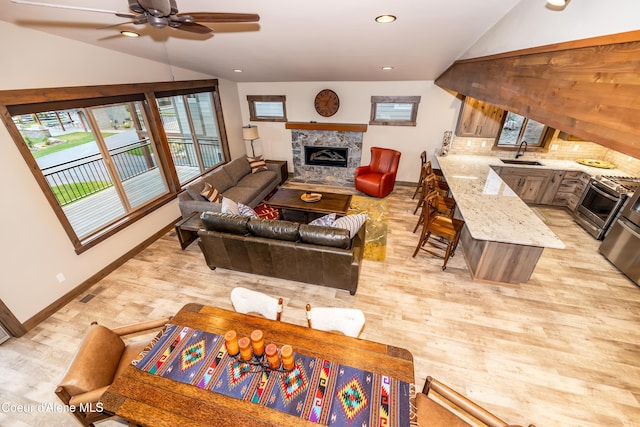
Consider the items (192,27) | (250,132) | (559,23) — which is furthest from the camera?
(250,132)

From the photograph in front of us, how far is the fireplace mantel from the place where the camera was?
19.5ft

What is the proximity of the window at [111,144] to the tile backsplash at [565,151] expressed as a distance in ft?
18.5

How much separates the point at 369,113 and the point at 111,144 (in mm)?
7008

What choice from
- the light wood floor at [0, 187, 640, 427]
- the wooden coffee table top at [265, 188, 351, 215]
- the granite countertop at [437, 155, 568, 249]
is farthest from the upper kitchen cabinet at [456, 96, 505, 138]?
the wooden coffee table top at [265, 188, 351, 215]

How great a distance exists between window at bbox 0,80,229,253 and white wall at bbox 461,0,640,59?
4610mm

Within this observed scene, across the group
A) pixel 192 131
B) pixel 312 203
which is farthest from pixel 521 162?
pixel 192 131

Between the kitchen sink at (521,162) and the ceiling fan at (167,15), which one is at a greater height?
the ceiling fan at (167,15)

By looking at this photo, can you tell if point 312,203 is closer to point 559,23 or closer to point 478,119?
point 559,23

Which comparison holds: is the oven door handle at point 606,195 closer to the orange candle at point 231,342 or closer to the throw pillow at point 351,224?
the throw pillow at point 351,224

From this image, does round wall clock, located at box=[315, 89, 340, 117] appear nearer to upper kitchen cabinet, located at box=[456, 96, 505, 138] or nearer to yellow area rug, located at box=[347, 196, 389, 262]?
yellow area rug, located at box=[347, 196, 389, 262]

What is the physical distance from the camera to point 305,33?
2.54 metres

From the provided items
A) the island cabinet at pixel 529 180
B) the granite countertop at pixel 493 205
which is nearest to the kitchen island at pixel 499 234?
the granite countertop at pixel 493 205

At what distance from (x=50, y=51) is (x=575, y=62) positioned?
4.80 meters

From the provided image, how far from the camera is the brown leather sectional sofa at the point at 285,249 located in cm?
293
